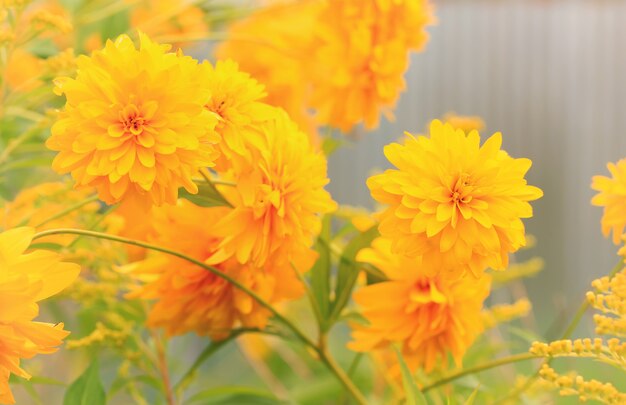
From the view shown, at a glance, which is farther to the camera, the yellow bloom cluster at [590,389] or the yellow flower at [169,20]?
the yellow flower at [169,20]

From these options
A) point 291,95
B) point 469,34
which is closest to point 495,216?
point 291,95

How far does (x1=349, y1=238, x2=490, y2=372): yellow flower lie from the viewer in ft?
1.16

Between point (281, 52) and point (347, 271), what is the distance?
18 centimetres

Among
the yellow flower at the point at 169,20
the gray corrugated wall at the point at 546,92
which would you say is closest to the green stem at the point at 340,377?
the yellow flower at the point at 169,20

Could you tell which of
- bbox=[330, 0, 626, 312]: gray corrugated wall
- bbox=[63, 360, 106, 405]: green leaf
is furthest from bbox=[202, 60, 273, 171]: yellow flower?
bbox=[330, 0, 626, 312]: gray corrugated wall

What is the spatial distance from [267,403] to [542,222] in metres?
1.67

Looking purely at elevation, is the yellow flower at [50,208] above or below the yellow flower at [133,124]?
below

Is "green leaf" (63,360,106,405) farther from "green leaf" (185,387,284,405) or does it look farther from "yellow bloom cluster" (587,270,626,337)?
"yellow bloom cluster" (587,270,626,337)

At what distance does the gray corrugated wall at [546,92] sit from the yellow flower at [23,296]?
5.69ft

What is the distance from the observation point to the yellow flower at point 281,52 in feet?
1.74

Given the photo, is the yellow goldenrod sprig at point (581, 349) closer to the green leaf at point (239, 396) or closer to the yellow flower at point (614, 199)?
the yellow flower at point (614, 199)

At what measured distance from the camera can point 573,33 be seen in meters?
2.08

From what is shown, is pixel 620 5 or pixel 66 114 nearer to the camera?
pixel 66 114

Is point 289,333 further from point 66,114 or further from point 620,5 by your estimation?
point 620,5
